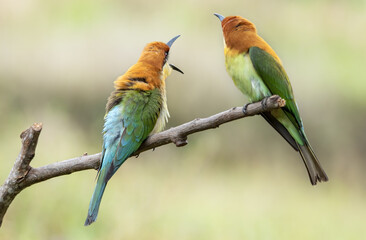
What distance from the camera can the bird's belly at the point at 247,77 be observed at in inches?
77.2

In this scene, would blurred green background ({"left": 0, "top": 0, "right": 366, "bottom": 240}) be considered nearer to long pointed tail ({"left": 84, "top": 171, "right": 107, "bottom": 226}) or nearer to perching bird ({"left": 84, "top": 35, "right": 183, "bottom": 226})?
perching bird ({"left": 84, "top": 35, "right": 183, "bottom": 226})

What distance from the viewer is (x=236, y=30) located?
2.04m

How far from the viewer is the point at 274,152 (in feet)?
14.8

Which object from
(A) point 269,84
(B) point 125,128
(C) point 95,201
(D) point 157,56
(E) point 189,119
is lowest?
(E) point 189,119

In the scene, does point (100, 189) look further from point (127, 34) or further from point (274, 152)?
point (127, 34)

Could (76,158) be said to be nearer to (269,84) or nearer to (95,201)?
(95,201)

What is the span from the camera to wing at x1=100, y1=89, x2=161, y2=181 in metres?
1.90

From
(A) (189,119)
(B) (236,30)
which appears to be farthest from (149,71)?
(A) (189,119)

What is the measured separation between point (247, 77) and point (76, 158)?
629mm

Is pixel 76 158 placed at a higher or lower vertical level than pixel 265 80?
lower

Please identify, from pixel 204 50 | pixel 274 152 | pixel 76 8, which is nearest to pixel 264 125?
pixel 274 152

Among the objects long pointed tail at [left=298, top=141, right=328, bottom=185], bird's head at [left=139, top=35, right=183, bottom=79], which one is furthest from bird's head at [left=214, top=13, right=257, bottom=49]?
long pointed tail at [left=298, top=141, right=328, bottom=185]

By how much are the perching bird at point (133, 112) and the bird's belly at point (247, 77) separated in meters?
0.31

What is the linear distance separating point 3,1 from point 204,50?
192 cm
